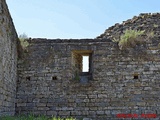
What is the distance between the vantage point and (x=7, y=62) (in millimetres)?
9164

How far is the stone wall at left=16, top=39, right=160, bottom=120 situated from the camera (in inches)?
395

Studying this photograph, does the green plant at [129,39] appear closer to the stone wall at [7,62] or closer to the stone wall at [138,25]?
the stone wall at [138,25]

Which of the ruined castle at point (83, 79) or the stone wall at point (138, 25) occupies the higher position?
the stone wall at point (138, 25)

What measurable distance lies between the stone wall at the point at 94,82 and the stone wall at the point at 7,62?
544 mm

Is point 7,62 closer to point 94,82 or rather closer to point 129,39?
point 94,82

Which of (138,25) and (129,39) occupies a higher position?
(138,25)

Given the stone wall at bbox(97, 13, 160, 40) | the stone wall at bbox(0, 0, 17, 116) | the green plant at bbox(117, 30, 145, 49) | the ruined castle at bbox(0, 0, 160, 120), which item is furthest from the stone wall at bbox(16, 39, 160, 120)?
the stone wall at bbox(97, 13, 160, 40)

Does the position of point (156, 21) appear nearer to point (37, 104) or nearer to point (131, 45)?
point (131, 45)

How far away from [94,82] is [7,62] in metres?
2.92

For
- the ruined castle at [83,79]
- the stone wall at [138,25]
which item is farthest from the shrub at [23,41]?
the stone wall at [138,25]

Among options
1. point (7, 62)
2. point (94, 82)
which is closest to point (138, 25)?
point (94, 82)

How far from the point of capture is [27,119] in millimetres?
8750

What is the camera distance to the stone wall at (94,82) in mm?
10039

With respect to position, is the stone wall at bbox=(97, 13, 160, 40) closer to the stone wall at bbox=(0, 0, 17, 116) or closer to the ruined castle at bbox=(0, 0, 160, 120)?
the ruined castle at bbox=(0, 0, 160, 120)
